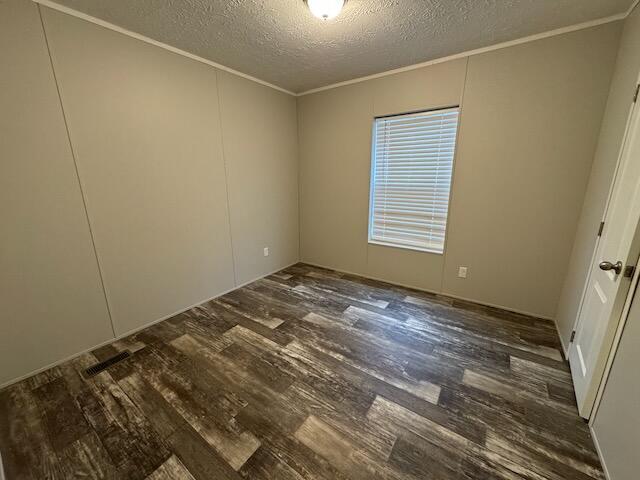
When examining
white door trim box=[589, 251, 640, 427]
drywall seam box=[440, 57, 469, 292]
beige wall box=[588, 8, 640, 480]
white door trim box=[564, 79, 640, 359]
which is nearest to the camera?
beige wall box=[588, 8, 640, 480]

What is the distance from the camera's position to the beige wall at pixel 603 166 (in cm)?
160

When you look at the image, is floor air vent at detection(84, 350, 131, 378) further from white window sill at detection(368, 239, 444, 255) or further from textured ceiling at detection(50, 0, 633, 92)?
white window sill at detection(368, 239, 444, 255)

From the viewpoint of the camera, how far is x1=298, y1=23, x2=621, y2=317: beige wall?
203cm

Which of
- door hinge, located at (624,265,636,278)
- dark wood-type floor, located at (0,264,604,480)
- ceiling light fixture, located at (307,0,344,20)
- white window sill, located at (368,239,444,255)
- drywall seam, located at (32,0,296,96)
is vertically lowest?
dark wood-type floor, located at (0,264,604,480)

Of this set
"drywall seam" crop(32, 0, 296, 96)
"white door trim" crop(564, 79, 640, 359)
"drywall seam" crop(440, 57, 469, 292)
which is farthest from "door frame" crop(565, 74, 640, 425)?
"drywall seam" crop(32, 0, 296, 96)

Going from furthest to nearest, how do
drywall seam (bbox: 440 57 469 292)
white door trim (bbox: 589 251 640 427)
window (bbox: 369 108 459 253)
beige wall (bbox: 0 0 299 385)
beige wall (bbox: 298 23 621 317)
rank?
window (bbox: 369 108 459 253) < drywall seam (bbox: 440 57 469 292) < beige wall (bbox: 298 23 621 317) < beige wall (bbox: 0 0 299 385) < white door trim (bbox: 589 251 640 427)

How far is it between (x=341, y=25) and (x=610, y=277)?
95.0 inches

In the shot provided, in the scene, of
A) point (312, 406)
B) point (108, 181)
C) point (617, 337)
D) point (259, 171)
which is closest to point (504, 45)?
point (617, 337)

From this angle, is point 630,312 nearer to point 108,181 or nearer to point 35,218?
point 108,181

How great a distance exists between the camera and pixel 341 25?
1.93 metres

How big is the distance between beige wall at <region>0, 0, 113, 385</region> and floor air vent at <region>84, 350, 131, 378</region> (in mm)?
280

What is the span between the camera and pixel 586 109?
2.00 meters

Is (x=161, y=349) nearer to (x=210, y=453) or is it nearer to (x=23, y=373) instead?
(x=23, y=373)

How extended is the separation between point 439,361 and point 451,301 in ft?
3.50
